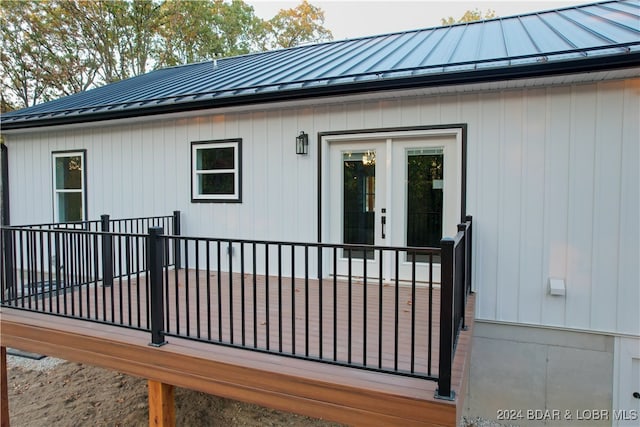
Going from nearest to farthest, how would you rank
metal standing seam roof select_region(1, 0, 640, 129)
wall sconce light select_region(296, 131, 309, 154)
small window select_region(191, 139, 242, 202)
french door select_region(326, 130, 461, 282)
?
metal standing seam roof select_region(1, 0, 640, 129), french door select_region(326, 130, 461, 282), wall sconce light select_region(296, 131, 309, 154), small window select_region(191, 139, 242, 202)

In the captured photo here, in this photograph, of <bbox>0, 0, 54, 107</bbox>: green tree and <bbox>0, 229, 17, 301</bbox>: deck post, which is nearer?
<bbox>0, 229, 17, 301</bbox>: deck post

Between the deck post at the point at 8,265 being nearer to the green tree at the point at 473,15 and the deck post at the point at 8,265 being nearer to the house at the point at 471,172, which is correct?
the house at the point at 471,172

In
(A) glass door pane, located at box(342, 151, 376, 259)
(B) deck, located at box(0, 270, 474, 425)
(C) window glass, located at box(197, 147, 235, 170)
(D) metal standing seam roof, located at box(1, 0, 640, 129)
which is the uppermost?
(D) metal standing seam roof, located at box(1, 0, 640, 129)

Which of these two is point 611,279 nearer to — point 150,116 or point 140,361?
point 140,361

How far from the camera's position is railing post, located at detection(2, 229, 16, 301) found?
402 centimetres

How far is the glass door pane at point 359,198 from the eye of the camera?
16.2 feet

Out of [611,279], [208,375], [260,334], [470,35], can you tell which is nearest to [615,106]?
[611,279]

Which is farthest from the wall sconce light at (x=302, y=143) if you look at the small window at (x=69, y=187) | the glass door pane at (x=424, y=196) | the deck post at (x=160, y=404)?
the small window at (x=69, y=187)

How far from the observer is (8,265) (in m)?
4.11

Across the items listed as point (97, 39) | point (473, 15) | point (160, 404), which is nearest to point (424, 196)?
point (160, 404)

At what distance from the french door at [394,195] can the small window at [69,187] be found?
4.75 metres

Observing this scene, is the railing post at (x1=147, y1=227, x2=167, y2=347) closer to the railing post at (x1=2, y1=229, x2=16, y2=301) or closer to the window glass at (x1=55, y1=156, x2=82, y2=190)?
the railing post at (x1=2, y1=229, x2=16, y2=301)

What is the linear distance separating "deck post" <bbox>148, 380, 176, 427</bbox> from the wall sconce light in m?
3.19

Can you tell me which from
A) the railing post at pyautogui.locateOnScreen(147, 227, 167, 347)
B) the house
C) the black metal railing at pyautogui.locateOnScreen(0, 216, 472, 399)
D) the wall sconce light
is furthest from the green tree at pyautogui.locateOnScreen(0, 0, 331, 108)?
the railing post at pyautogui.locateOnScreen(147, 227, 167, 347)
